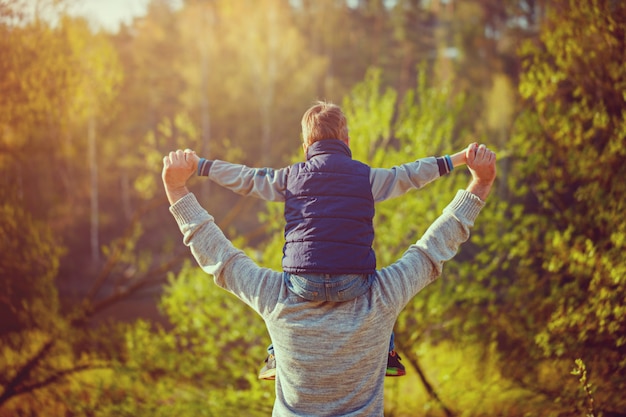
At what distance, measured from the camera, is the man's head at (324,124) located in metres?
1.52

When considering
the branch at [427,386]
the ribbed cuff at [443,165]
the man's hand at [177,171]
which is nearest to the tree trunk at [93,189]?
the branch at [427,386]

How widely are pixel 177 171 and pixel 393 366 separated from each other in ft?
3.03

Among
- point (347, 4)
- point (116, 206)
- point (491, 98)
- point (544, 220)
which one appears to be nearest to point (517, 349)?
point (544, 220)

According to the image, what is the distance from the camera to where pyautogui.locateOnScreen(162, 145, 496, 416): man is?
4.63 ft

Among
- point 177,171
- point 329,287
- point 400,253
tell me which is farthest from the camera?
point 400,253

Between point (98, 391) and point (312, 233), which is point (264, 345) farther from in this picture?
point (312, 233)

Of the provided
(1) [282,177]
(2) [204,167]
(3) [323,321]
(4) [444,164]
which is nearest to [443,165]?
(4) [444,164]

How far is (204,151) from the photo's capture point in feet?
51.8

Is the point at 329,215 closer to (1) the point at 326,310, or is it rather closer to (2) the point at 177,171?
(1) the point at 326,310

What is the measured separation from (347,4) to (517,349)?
21.1m

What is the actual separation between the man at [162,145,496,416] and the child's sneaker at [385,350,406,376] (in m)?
0.12

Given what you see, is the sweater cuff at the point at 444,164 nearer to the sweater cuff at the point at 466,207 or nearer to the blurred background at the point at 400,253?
the sweater cuff at the point at 466,207

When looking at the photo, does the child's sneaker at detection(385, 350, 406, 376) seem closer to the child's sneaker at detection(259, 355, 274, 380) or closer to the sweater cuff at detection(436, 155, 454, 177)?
the child's sneaker at detection(259, 355, 274, 380)

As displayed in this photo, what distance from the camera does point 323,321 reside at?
140cm
